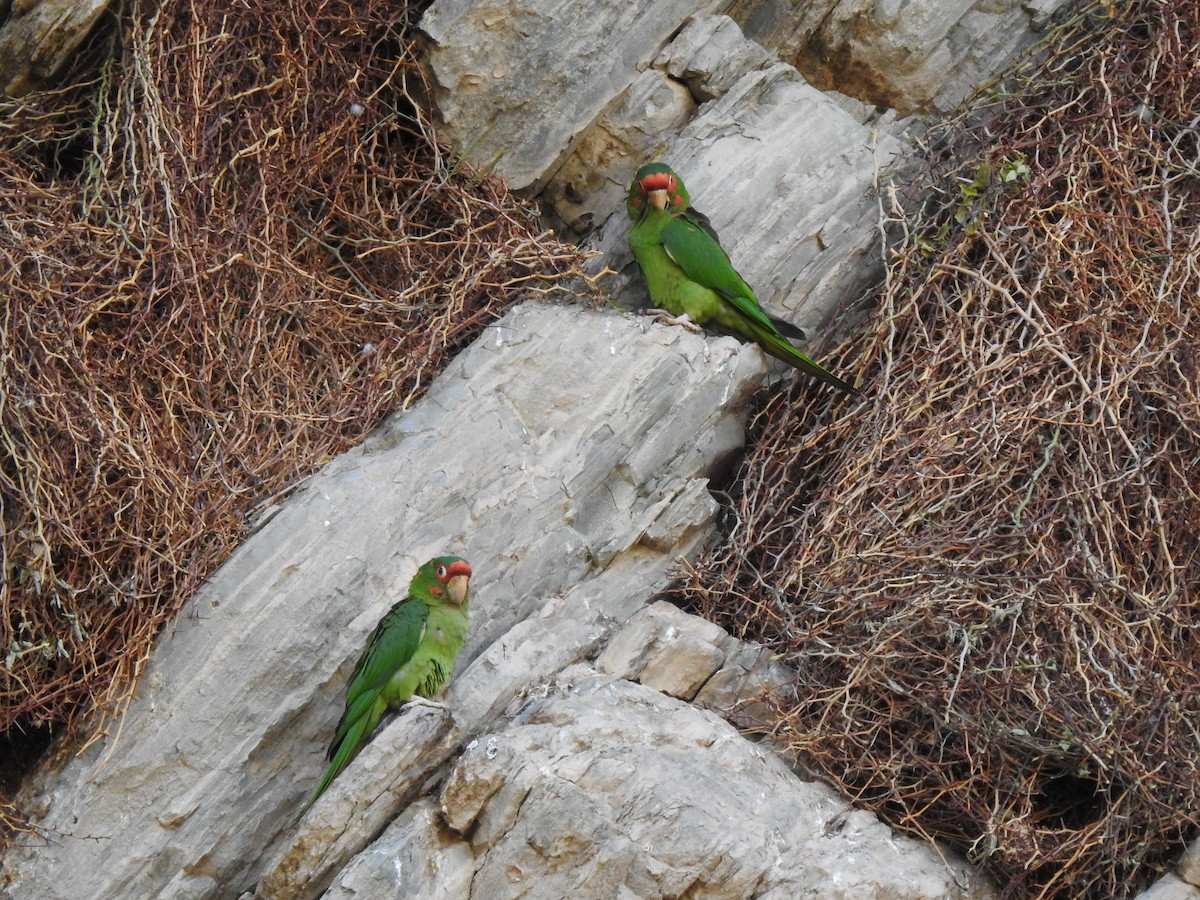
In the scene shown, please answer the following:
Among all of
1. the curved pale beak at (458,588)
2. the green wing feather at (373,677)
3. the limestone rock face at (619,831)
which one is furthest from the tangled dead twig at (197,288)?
the limestone rock face at (619,831)

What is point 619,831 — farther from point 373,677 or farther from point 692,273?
point 692,273

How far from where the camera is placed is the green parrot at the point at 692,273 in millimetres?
5715

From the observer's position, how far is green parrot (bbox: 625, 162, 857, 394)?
5.71 metres

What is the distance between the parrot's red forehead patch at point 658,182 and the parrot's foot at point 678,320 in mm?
530

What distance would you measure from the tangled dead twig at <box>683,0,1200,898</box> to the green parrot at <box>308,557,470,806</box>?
104cm

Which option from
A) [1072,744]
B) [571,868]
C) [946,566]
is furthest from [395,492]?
[1072,744]

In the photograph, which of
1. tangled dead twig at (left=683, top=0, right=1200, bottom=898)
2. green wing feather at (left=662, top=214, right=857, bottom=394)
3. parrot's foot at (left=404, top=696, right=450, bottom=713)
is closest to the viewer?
parrot's foot at (left=404, top=696, right=450, bottom=713)

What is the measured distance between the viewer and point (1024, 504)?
5.29m

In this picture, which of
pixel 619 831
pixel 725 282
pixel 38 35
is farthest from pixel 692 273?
pixel 38 35

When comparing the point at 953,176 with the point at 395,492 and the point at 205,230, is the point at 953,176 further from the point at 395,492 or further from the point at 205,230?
the point at 205,230

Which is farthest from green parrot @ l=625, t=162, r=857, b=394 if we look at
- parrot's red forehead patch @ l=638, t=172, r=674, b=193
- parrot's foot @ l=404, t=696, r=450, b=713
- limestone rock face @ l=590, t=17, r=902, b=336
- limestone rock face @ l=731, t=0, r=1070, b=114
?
parrot's foot @ l=404, t=696, r=450, b=713

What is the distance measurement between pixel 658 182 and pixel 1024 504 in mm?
2044

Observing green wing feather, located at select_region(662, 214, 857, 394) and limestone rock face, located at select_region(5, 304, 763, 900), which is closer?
limestone rock face, located at select_region(5, 304, 763, 900)

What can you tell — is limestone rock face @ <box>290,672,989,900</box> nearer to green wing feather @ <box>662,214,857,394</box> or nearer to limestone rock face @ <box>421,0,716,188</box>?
green wing feather @ <box>662,214,857,394</box>
